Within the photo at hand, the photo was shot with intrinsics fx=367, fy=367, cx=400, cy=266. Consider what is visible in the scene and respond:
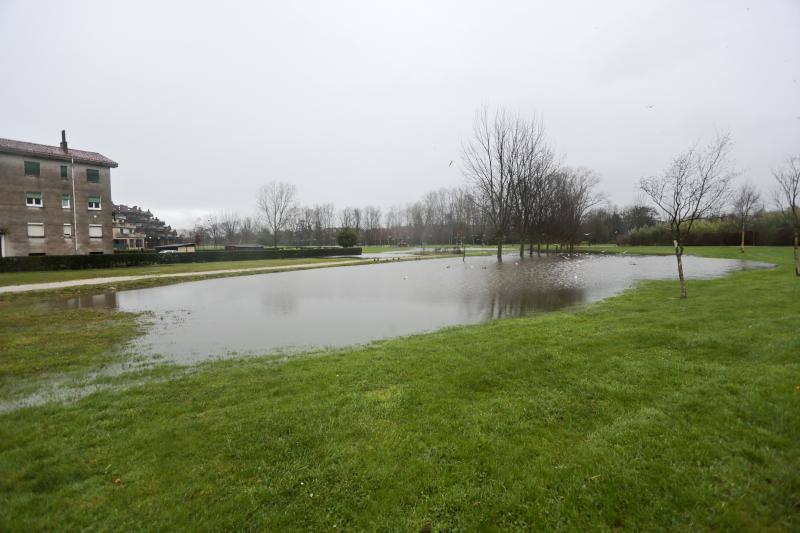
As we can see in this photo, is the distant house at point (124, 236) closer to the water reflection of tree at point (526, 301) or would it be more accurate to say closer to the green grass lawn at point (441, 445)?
the water reflection of tree at point (526, 301)

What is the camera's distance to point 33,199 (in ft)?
107

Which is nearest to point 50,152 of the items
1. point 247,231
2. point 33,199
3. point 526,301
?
point 33,199

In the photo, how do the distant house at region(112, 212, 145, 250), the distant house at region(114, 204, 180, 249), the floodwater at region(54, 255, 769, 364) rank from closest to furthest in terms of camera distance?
the floodwater at region(54, 255, 769, 364)
the distant house at region(112, 212, 145, 250)
the distant house at region(114, 204, 180, 249)

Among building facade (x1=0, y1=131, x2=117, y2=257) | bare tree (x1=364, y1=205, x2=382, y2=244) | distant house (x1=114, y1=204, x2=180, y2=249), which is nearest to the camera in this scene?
building facade (x1=0, y1=131, x2=117, y2=257)

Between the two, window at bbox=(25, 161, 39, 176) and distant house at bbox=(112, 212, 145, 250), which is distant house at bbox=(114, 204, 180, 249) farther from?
window at bbox=(25, 161, 39, 176)

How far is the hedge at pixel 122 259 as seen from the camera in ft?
77.0

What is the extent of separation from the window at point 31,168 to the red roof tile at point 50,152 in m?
0.74

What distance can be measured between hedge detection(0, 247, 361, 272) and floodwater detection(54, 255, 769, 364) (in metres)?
13.1

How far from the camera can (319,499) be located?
2.78 metres

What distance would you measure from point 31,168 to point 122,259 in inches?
597

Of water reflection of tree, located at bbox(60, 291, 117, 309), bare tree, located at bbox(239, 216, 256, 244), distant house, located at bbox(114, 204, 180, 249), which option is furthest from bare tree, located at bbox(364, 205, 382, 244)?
water reflection of tree, located at bbox(60, 291, 117, 309)

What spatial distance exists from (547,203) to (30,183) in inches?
2046

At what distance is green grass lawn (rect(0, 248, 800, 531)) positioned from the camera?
2584 millimetres

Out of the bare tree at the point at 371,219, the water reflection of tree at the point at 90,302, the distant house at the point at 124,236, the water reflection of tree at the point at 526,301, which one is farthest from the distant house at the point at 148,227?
the water reflection of tree at the point at 526,301
